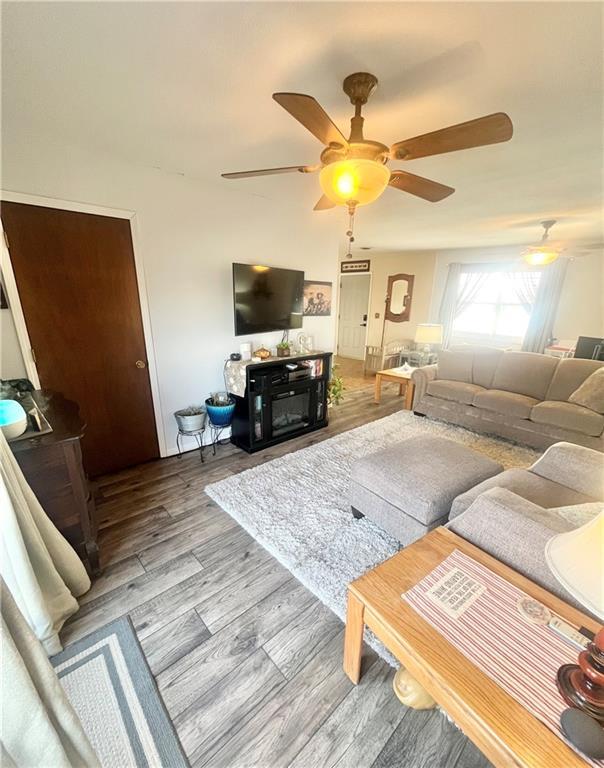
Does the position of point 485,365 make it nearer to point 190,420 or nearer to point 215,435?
point 215,435

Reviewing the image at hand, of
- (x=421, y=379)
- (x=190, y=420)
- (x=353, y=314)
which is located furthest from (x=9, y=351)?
(x=353, y=314)

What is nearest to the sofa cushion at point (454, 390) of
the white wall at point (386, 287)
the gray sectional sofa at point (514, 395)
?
the gray sectional sofa at point (514, 395)

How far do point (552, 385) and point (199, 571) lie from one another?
3.84 m

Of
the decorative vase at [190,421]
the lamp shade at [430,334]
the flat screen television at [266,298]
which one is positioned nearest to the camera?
the decorative vase at [190,421]

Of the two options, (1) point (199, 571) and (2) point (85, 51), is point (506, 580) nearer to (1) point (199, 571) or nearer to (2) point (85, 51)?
(1) point (199, 571)

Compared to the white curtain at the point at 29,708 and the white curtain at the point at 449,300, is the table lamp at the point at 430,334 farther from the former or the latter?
the white curtain at the point at 29,708

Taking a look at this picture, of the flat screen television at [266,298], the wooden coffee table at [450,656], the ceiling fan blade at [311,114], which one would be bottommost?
the wooden coffee table at [450,656]

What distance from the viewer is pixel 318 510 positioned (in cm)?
221

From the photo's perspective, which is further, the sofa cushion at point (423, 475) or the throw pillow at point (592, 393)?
the throw pillow at point (592, 393)

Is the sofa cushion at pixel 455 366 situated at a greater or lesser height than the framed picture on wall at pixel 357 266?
lesser

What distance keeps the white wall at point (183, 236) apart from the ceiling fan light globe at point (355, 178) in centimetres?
166

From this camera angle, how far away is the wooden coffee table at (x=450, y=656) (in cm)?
68

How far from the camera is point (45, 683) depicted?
26.5 inches

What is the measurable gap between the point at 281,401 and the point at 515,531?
7.91ft
